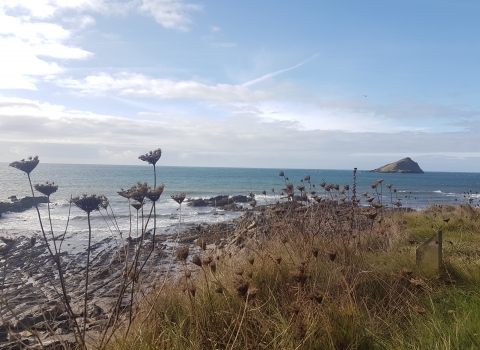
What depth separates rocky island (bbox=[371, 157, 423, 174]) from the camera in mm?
118650

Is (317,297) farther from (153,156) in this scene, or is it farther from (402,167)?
(402,167)

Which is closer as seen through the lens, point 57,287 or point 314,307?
point 314,307

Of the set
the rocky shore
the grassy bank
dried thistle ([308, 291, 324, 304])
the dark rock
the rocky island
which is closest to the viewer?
dried thistle ([308, 291, 324, 304])

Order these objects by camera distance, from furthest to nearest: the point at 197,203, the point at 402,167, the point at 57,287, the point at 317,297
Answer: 1. the point at 402,167
2. the point at 197,203
3. the point at 57,287
4. the point at 317,297

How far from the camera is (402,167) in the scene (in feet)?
395

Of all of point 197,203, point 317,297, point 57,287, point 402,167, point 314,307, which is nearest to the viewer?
point 317,297

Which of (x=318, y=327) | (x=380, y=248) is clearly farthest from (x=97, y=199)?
(x=380, y=248)

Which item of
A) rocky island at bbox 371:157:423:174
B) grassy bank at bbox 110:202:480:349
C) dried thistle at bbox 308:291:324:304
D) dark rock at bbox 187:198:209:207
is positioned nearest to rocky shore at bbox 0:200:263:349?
grassy bank at bbox 110:202:480:349

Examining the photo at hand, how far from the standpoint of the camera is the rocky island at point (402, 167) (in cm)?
11865

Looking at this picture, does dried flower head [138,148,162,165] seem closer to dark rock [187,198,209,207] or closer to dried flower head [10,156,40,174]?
dried flower head [10,156,40,174]

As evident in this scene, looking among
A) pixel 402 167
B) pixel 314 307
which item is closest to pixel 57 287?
pixel 314 307

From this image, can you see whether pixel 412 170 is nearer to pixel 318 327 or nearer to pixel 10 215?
pixel 10 215

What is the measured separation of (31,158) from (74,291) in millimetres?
5194

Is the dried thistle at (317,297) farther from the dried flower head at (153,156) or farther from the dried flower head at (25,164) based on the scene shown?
the dried flower head at (25,164)
